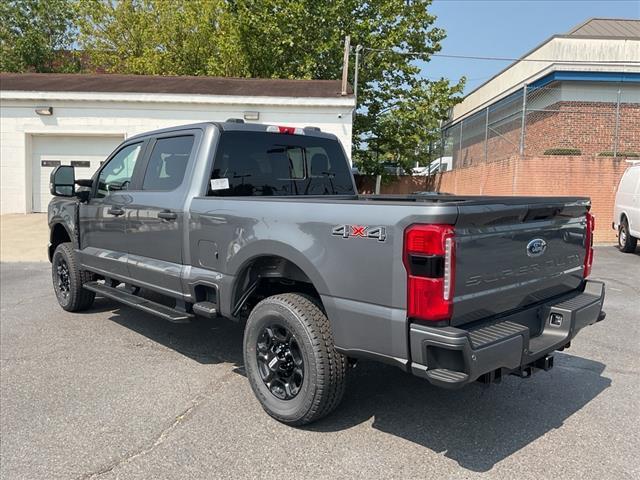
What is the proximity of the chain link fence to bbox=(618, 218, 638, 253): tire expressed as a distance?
3855mm

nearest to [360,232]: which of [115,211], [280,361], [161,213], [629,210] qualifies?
[280,361]

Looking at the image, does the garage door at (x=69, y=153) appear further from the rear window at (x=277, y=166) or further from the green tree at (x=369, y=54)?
the rear window at (x=277, y=166)

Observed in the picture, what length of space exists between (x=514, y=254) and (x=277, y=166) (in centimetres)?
233

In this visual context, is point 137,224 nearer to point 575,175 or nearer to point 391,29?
point 575,175

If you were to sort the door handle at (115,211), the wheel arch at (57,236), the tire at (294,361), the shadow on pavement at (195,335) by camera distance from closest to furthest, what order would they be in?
the tire at (294,361) → the shadow on pavement at (195,335) → the door handle at (115,211) → the wheel arch at (57,236)

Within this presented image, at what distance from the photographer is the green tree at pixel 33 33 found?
27766 mm

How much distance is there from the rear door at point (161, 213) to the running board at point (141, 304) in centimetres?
16

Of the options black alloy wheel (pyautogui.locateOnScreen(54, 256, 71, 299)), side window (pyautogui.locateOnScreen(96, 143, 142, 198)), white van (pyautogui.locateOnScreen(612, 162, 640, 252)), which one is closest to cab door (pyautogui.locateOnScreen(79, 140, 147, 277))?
side window (pyautogui.locateOnScreen(96, 143, 142, 198))

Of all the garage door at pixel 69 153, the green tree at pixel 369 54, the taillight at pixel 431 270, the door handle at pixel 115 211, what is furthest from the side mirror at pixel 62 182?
the green tree at pixel 369 54

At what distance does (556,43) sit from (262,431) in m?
21.6

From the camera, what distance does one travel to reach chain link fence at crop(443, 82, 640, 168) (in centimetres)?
1670

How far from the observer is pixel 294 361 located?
3535 mm

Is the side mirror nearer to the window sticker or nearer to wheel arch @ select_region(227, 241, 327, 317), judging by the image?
the window sticker

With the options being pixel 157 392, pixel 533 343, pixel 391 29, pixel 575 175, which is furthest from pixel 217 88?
pixel 533 343
